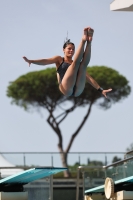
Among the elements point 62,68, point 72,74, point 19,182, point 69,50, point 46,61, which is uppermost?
point 69,50

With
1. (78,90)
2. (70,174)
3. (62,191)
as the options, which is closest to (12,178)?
(78,90)

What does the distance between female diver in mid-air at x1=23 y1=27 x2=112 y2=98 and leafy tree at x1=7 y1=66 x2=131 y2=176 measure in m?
37.9

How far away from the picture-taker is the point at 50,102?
50.7 meters

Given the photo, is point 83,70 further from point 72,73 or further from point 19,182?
point 19,182

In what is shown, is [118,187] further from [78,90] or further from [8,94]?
[8,94]

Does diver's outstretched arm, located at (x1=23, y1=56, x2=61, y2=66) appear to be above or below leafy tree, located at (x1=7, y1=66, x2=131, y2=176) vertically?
below

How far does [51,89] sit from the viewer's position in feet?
167

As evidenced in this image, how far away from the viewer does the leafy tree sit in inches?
1954

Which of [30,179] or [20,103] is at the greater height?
[20,103]

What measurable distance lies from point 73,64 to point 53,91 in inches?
1594

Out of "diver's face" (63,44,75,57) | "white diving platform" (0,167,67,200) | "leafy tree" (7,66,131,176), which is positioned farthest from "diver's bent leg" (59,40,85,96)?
"leafy tree" (7,66,131,176)

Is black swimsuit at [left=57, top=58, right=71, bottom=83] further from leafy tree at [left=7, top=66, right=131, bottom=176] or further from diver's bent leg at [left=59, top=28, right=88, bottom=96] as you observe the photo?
leafy tree at [left=7, top=66, right=131, bottom=176]

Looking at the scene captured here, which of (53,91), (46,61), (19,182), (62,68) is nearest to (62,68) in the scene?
(62,68)

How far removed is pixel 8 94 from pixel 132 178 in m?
37.4
